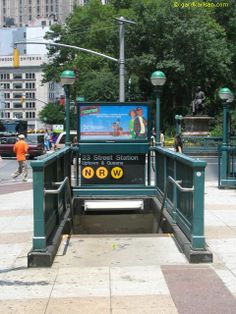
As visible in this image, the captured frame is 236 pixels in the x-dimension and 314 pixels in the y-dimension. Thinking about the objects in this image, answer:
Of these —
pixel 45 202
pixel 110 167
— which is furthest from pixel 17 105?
pixel 45 202

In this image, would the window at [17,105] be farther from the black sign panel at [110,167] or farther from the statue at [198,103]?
the black sign panel at [110,167]

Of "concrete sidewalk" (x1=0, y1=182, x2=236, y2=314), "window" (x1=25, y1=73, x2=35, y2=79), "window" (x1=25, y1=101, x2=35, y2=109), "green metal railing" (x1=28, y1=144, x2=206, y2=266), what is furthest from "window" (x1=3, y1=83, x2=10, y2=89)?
"concrete sidewalk" (x1=0, y1=182, x2=236, y2=314)

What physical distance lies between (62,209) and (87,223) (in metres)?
2.70

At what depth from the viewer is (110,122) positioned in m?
12.7

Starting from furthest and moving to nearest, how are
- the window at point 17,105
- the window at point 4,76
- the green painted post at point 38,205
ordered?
the window at point 17,105 → the window at point 4,76 → the green painted post at point 38,205

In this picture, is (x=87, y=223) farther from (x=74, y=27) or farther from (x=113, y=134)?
(x=74, y=27)

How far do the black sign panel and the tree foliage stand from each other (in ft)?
101

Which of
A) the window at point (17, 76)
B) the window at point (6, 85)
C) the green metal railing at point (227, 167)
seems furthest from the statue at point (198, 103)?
the window at point (6, 85)

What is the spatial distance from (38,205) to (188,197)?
218 cm

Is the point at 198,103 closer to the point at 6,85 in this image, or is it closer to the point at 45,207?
the point at 45,207

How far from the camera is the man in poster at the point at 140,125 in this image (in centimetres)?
1273

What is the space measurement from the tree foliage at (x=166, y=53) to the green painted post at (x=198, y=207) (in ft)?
121

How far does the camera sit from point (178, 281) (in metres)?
5.93

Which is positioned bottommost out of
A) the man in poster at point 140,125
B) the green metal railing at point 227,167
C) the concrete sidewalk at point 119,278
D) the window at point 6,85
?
the concrete sidewalk at point 119,278
